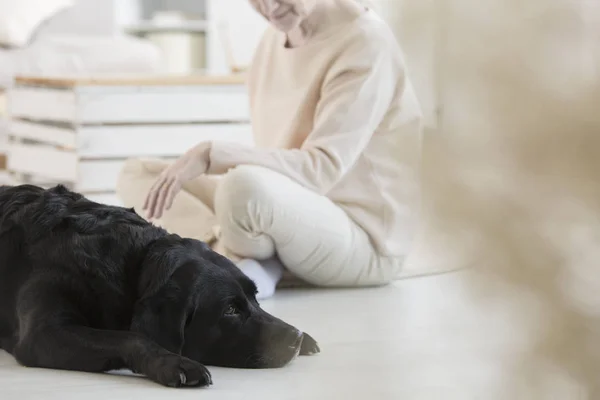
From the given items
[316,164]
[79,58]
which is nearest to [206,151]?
[316,164]

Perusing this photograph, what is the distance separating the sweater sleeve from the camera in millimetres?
2088

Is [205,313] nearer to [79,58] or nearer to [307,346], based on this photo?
[307,346]

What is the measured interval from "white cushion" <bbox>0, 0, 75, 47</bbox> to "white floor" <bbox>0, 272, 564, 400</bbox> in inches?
136

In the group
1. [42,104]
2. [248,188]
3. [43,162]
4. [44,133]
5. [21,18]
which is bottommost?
[43,162]

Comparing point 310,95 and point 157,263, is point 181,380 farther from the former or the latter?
point 310,95

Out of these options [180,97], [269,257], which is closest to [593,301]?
[269,257]

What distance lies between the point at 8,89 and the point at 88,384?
360cm

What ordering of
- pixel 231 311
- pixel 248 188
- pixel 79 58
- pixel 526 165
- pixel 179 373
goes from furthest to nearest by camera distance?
pixel 79 58, pixel 248 188, pixel 231 311, pixel 179 373, pixel 526 165

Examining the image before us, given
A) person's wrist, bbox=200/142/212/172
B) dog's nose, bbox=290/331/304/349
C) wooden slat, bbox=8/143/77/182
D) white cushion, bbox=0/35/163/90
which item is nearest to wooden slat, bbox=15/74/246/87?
wooden slat, bbox=8/143/77/182

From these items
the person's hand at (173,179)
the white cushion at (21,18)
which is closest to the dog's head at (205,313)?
the person's hand at (173,179)

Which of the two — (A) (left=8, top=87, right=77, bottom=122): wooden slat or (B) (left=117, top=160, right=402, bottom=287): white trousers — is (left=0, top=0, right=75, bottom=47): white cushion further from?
(B) (left=117, top=160, right=402, bottom=287): white trousers

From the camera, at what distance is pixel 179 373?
1.29m

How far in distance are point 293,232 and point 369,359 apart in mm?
625

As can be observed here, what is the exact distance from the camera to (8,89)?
4.62 meters
